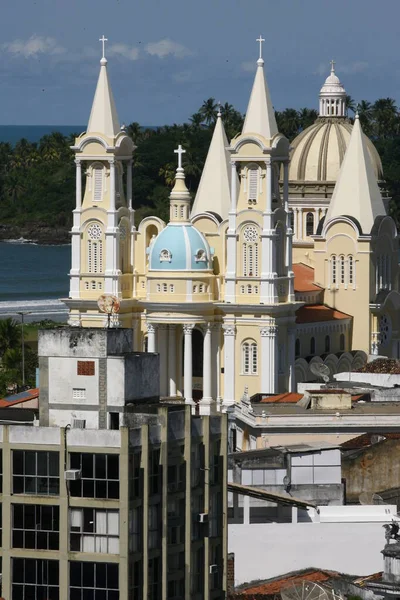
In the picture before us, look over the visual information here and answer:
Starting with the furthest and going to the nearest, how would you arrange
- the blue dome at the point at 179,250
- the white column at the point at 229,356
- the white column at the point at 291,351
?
the white column at the point at 291,351
the white column at the point at 229,356
the blue dome at the point at 179,250

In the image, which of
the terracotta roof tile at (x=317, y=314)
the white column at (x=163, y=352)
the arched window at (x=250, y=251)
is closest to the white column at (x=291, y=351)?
the arched window at (x=250, y=251)

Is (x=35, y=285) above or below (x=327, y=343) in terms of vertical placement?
above

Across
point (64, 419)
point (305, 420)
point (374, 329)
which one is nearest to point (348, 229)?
point (374, 329)

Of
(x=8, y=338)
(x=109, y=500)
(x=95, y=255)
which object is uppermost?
(x=95, y=255)

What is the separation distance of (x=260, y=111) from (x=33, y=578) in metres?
45.1

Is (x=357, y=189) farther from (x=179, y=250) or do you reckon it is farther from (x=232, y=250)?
(x=179, y=250)

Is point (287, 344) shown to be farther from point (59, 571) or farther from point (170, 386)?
point (59, 571)

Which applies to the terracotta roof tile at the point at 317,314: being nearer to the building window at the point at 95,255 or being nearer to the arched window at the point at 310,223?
the arched window at the point at 310,223

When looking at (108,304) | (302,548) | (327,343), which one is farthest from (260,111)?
(302,548)

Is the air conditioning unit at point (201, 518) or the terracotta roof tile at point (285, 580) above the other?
the air conditioning unit at point (201, 518)

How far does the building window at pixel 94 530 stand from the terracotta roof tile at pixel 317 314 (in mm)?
47946

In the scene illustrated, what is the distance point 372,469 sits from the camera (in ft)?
224

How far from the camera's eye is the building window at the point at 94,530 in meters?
47.9

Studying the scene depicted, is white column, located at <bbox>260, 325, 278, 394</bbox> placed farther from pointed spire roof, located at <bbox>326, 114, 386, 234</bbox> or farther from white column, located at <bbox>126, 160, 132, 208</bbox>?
pointed spire roof, located at <bbox>326, 114, 386, 234</bbox>
